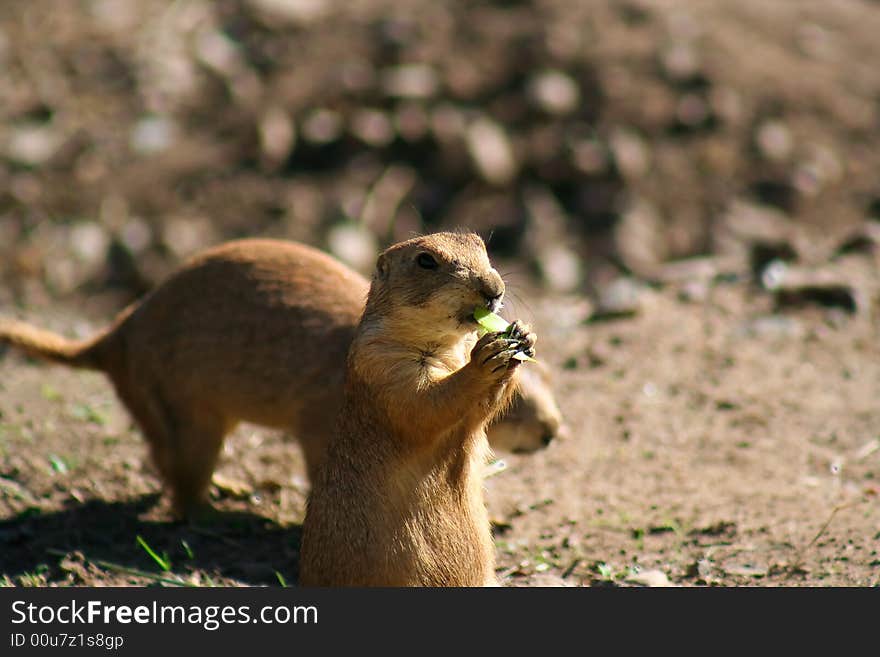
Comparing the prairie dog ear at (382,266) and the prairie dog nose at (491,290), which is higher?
the prairie dog ear at (382,266)

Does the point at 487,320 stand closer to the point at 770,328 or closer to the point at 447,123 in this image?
the point at 770,328

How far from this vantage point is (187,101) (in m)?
11.7

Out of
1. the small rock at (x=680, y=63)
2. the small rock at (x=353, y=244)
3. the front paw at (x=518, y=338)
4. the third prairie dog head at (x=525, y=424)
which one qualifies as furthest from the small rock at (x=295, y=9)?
the front paw at (x=518, y=338)

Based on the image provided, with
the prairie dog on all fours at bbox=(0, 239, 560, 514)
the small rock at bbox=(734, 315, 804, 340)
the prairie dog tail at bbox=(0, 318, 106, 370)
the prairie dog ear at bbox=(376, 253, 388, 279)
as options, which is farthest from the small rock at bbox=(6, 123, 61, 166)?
the prairie dog ear at bbox=(376, 253, 388, 279)

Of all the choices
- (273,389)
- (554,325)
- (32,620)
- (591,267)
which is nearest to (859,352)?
(554,325)

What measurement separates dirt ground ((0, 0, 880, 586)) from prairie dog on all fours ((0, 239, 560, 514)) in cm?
47

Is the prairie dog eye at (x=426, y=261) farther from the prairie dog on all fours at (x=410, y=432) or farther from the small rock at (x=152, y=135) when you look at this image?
the small rock at (x=152, y=135)

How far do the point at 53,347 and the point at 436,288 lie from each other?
300cm

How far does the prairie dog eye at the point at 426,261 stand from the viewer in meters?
4.54

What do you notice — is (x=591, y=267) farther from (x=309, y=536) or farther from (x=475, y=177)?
(x=309, y=536)

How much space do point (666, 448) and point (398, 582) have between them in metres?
2.87

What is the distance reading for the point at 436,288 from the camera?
14.7ft

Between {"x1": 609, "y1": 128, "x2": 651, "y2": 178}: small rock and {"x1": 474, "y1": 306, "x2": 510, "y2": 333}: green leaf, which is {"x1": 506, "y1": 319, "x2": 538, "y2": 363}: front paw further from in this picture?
{"x1": 609, "y1": 128, "x2": 651, "y2": 178}: small rock

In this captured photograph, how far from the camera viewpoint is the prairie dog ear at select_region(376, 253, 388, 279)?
15.6ft
